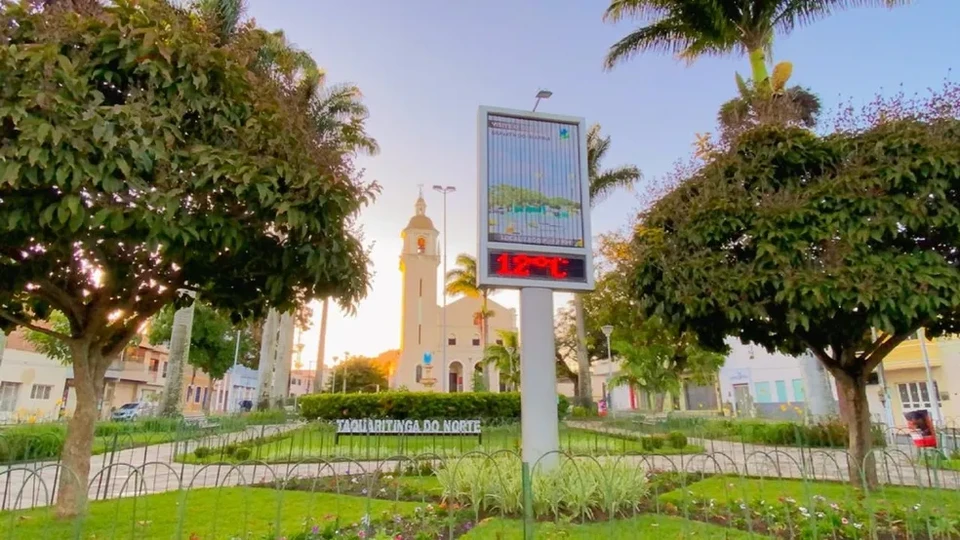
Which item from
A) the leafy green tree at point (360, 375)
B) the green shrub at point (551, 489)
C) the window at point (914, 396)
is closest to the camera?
the green shrub at point (551, 489)

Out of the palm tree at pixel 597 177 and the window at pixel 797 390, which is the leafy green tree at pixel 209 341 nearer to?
the palm tree at pixel 597 177

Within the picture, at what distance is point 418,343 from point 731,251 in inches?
1484

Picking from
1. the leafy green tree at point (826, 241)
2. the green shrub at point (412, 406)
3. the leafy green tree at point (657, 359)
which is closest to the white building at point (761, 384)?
the leafy green tree at point (657, 359)

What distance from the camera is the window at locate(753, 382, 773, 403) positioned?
30.7 m

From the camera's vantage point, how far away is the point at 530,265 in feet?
24.3

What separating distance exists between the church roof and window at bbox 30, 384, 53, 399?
81.1 feet

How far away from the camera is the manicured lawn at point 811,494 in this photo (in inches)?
241

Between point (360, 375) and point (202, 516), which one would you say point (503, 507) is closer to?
point (202, 516)

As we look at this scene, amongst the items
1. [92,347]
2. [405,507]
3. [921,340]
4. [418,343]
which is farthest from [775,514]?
[418,343]

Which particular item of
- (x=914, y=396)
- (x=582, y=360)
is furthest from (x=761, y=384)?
(x=582, y=360)

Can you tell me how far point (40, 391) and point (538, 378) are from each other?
3501cm

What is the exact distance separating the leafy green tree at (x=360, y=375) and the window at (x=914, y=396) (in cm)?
4182

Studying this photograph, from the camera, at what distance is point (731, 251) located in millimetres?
6906

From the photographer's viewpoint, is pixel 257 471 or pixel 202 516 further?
pixel 257 471
